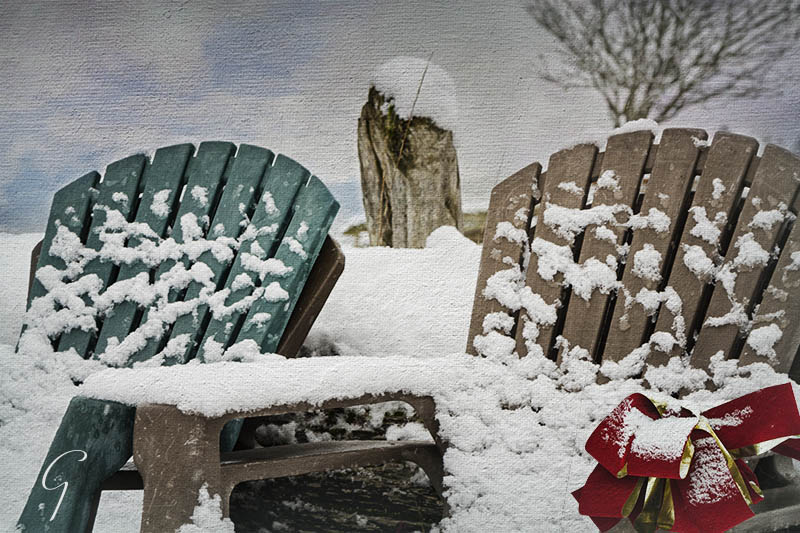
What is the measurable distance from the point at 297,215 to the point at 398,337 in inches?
14.6

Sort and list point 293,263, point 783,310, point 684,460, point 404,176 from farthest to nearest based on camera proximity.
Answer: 1. point 404,176
2. point 293,263
3. point 783,310
4. point 684,460

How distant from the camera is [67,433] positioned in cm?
108

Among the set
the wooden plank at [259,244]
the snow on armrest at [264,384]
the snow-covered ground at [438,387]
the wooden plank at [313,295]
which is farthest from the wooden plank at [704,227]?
the wooden plank at [259,244]

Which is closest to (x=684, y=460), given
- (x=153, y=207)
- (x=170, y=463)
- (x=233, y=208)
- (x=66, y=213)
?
(x=170, y=463)

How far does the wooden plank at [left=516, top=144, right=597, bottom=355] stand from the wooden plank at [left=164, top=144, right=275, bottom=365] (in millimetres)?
617

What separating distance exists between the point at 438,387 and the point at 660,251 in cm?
49

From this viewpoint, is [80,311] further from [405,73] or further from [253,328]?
[405,73]

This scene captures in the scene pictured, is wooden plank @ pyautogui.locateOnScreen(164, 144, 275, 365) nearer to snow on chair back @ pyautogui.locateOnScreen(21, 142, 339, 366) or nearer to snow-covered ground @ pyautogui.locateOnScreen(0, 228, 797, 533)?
snow on chair back @ pyautogui.locateOnScreen(21, 142, 339, 366)

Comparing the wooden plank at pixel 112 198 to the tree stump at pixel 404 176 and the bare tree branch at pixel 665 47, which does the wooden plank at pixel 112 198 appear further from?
the bare tree branch at pixel 665 47

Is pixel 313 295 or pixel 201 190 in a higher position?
pixel 201 190

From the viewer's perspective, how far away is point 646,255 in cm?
118

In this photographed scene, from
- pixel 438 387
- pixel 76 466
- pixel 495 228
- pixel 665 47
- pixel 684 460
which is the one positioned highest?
pixel 665 47

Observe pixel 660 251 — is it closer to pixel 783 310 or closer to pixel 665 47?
pixel 783 310

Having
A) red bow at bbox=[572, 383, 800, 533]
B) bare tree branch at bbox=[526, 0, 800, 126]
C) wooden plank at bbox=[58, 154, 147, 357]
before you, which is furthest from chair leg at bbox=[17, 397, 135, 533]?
bare tree branch at bbox=[526, 0, 800, 126]
